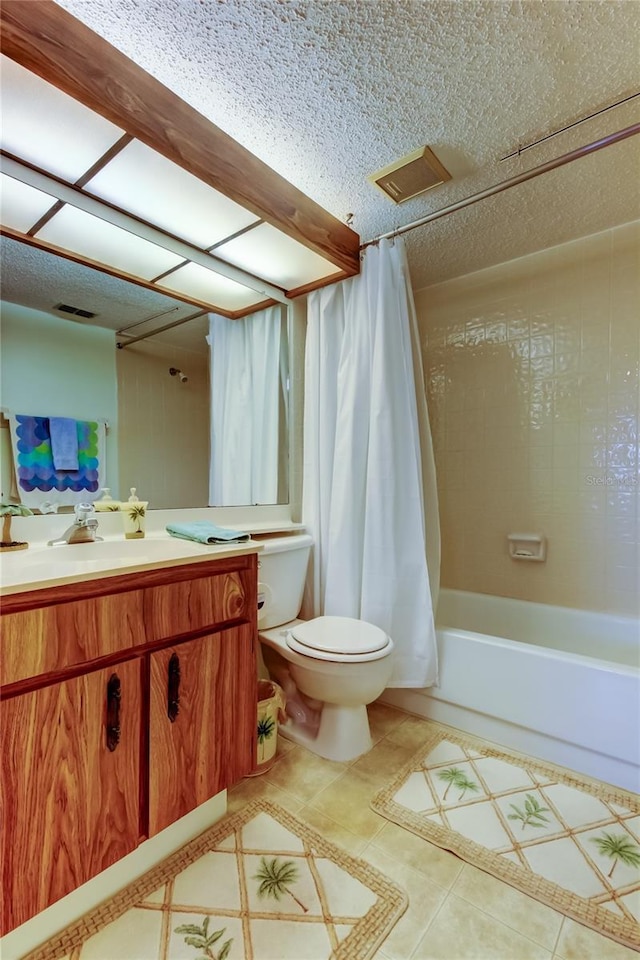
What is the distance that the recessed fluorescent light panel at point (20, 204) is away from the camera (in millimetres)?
1293

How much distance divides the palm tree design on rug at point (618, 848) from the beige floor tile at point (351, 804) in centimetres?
61

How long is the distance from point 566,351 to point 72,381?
7.25ft

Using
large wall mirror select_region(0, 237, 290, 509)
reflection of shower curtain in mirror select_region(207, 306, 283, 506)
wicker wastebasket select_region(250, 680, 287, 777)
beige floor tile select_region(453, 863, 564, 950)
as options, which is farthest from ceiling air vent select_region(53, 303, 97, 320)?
beige floor tile select_region(453, 863, 564, 950)

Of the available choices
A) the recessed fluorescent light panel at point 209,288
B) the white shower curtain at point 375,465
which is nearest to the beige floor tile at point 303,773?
the white shower curtain at point 375,465

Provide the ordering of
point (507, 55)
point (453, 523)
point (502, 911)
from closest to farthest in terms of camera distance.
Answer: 1. point (502, 911)
2. point (507, 55)
3. point (453, 523)

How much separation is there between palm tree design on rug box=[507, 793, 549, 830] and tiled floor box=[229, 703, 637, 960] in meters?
0.26

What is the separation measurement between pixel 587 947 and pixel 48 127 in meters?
2.42

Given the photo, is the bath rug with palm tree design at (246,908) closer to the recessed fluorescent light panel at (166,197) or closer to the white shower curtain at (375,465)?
the white shower curtain at (375,465)

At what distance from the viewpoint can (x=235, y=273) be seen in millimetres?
1938

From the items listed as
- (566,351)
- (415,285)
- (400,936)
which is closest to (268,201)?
(415,285)

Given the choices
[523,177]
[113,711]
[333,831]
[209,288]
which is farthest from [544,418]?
[113,711]

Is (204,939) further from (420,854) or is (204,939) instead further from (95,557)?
(95,557)

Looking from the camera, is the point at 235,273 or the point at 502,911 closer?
the point at 502,911

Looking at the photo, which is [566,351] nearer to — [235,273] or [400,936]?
[235,273]
